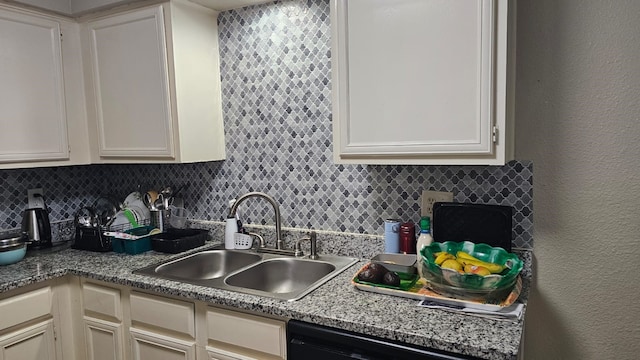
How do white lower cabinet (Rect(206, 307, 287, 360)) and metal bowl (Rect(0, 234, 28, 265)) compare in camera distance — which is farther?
metal bowl (Rect(0, 234, 28, 265))

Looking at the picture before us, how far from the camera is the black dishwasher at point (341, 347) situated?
120 cm

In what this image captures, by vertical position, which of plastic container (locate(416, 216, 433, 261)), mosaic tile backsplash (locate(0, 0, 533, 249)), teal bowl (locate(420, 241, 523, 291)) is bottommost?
teal bowl (locate(420, 241, 523, 291))

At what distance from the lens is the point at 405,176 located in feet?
5.87

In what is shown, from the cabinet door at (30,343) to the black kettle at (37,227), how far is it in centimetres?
53

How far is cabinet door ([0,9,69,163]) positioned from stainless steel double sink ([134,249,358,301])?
81 cm

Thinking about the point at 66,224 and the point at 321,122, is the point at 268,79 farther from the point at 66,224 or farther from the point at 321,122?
the point at 66,224

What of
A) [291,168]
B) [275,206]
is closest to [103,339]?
[275,206]

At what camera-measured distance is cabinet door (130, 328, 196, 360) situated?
164 centimetres

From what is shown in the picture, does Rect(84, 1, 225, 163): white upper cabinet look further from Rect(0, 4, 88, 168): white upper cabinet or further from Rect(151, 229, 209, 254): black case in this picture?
Rect(151, 229, 209, 254): black case

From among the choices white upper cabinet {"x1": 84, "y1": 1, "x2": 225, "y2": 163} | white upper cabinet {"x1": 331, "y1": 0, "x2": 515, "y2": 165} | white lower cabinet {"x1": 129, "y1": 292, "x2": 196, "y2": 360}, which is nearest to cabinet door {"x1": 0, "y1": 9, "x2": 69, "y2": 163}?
white upper cabinet {"x1": 84, "y1": 1, "x2": 225, "y2": 163}

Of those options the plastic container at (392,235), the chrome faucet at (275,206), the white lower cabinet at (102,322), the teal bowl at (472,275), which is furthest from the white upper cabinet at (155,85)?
the teal bowl at (472,275)

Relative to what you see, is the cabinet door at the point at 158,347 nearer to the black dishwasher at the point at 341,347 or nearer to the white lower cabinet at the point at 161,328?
the white lower cabinet at the point at 161,328

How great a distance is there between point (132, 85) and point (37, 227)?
0.89m

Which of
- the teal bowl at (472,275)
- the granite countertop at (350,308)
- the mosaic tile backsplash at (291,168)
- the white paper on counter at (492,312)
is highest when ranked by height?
the mosaic tile backsplash at (291,168)
